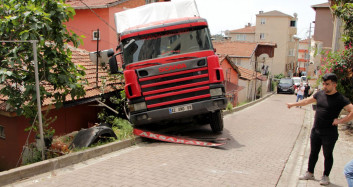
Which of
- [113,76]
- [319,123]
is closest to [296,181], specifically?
[319,123]

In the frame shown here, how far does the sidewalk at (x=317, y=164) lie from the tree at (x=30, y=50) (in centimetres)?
441

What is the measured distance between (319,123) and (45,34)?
5023mm

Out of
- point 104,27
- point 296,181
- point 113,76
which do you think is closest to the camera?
point 296,181

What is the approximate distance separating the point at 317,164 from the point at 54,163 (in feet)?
17.2

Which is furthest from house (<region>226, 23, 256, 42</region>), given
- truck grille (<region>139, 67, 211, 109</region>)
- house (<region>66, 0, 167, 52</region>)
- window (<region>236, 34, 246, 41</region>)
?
truck grille (<region>139, 67, 211, 109</region>)

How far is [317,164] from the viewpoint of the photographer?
21.5 feet

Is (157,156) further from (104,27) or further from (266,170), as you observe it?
(104,27)

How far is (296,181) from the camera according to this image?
5.43 metres

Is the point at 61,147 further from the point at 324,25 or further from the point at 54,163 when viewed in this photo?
the point at 324,25

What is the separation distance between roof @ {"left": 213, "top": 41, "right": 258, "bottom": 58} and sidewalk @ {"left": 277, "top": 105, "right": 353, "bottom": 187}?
27.5 meters

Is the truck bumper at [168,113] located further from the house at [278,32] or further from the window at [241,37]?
the window at [241,37]

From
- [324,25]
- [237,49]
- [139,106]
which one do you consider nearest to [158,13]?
[139,106]

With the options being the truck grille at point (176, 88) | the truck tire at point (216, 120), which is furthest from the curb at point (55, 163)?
the truck tire at point (216, 120)

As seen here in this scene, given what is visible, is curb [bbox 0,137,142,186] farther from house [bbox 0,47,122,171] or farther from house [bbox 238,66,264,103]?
house [bbox 238,66,264,103]
